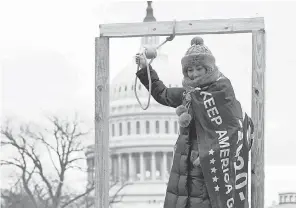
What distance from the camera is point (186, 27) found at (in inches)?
266

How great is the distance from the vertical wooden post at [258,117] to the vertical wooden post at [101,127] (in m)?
1.05

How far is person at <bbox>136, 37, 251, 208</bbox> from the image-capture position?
609cm

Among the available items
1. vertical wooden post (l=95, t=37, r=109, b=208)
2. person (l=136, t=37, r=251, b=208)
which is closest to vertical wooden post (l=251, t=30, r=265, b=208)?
person (l=136, t=37, r=251, b=208)

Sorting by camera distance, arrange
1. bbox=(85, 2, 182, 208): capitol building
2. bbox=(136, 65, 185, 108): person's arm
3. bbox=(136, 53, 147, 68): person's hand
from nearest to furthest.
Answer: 1. bbox=(136, 65, 185, 108): person's arm
2. bbox=(136, 53, 147, 68): person's hand
3. bbox=(85, 2, 182, 208): capitol building

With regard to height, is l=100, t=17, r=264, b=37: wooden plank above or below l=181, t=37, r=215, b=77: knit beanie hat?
above

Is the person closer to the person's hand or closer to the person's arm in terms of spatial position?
the person's arm

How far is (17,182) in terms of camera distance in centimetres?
3303

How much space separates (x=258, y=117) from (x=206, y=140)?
61 centimetres

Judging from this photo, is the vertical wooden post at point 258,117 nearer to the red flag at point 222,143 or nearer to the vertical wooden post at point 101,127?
the red flag at point 222,143

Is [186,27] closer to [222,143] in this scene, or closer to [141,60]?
[141,60]

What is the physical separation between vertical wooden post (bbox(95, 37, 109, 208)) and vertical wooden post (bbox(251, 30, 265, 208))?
3.45 feet

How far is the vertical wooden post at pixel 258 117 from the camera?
655cm

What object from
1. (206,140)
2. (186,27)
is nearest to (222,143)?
(206,140)

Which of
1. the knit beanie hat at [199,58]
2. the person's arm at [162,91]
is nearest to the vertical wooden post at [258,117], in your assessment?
the knit beanie hat at [199,58]
